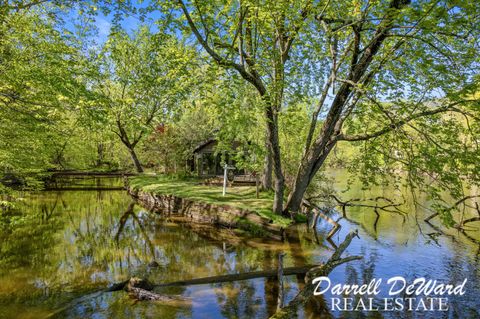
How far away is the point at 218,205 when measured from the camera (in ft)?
58.2

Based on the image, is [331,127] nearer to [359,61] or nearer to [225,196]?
[359,61]

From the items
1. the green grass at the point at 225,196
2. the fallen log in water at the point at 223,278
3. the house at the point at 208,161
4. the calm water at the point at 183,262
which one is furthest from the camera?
the house at the point at 208,161

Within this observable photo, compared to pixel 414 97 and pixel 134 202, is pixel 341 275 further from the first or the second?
pixel 134 202

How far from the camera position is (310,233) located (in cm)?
1627

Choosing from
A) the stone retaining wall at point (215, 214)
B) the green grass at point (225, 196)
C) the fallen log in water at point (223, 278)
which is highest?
the green grass at point (225, 196)

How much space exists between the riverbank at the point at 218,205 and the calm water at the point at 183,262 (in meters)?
0.77

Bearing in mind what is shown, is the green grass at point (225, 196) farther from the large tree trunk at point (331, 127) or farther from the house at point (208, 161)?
the house at point (208, 161)

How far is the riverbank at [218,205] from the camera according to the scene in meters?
15.0

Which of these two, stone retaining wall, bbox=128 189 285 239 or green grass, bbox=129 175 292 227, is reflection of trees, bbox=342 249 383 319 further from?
stone retaining wall, bbox=128 189 285 239

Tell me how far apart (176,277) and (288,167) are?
13.5 m

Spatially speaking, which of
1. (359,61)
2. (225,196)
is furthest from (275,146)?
(225,196)

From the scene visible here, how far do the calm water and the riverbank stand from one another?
0.77 m

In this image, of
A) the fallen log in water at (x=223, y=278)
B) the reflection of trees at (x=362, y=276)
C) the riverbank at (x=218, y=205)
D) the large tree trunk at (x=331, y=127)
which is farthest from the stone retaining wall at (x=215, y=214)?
the fallen log in water at (x=223, y=278)

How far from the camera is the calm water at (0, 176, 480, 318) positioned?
841cm
